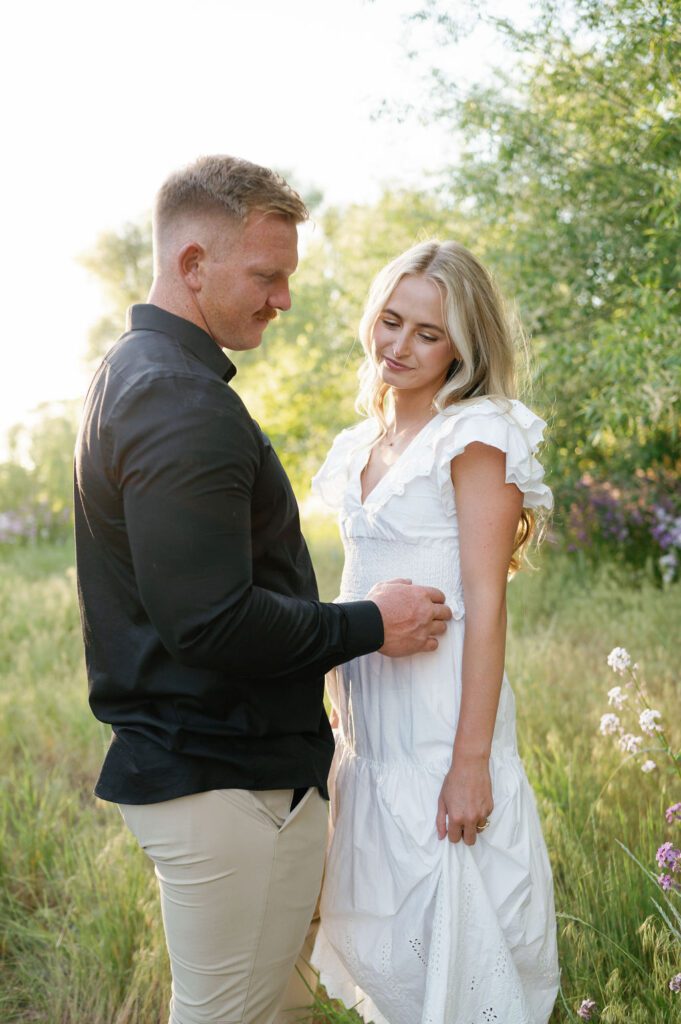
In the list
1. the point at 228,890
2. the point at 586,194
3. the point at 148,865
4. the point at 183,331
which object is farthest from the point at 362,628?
the point at 586,194

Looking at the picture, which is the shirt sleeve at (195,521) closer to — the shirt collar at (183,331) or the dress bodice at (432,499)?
the shirt collar at (183,331)

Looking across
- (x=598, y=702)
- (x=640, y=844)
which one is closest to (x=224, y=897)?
(x=640, y=844)

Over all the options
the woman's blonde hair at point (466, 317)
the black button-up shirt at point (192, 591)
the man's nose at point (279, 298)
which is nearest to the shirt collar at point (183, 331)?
the black button-up shirt at point (192, 591)

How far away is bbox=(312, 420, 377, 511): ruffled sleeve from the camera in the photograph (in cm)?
268

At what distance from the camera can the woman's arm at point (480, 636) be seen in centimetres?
220

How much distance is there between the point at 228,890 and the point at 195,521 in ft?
2.55

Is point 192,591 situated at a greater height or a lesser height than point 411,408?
lesser

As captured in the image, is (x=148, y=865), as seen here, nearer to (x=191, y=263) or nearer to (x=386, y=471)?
(x=386, y=471)

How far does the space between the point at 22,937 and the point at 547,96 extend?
448 centimetres

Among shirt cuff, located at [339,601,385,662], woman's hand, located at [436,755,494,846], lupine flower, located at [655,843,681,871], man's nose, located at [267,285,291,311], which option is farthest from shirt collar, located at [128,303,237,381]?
lupine flower, located at [655,843,681,871]

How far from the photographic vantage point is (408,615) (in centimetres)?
212

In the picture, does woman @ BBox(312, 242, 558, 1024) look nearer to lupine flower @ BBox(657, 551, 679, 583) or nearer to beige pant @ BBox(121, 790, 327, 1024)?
beige pant @ BBox(121, 790, 327, 1024)

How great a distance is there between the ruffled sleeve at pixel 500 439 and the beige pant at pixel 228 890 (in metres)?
0.81

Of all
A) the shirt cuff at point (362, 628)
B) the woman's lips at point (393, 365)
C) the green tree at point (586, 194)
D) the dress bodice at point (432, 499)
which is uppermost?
the green tree at point (586, 194)
